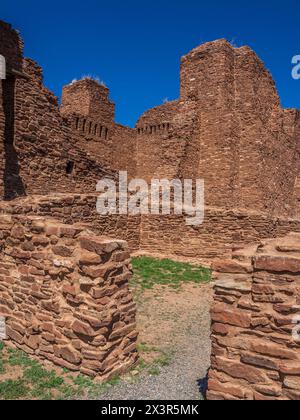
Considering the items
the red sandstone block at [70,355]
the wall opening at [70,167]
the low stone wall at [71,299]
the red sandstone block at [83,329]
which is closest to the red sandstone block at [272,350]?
the low stone wall at [71,299]

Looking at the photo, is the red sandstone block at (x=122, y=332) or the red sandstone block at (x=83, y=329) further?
the red sandstone block at (x=122, y=332)

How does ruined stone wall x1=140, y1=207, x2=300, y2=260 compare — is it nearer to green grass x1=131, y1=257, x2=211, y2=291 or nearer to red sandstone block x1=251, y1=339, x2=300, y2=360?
green grass x1=131, y1=257, x2=211, y2=291

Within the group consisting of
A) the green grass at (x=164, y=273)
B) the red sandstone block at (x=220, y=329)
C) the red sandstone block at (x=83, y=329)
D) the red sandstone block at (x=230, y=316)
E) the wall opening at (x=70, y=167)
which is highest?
the wall opening at (x=70, y=167)

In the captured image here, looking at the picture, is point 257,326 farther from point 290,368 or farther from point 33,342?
point 33,342

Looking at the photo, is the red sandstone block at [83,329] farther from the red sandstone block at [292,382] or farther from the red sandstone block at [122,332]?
the red sandstone block at [292,382]

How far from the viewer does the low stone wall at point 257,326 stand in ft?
11.8

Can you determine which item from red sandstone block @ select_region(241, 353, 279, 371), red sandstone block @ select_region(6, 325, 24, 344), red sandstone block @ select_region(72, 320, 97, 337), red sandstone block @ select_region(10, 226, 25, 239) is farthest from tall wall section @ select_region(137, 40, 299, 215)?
red sandstone block @ select_region(241, 353, 279, 371)

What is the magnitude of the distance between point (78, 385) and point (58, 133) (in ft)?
30.0

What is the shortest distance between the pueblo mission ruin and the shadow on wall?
3cm

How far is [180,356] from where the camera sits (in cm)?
561

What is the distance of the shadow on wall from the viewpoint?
1047 centimetres

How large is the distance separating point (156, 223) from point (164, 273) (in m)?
2.96

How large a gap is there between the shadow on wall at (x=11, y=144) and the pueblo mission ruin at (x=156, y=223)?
3 centimetres

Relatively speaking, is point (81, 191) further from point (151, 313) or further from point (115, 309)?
point (115, 309)
